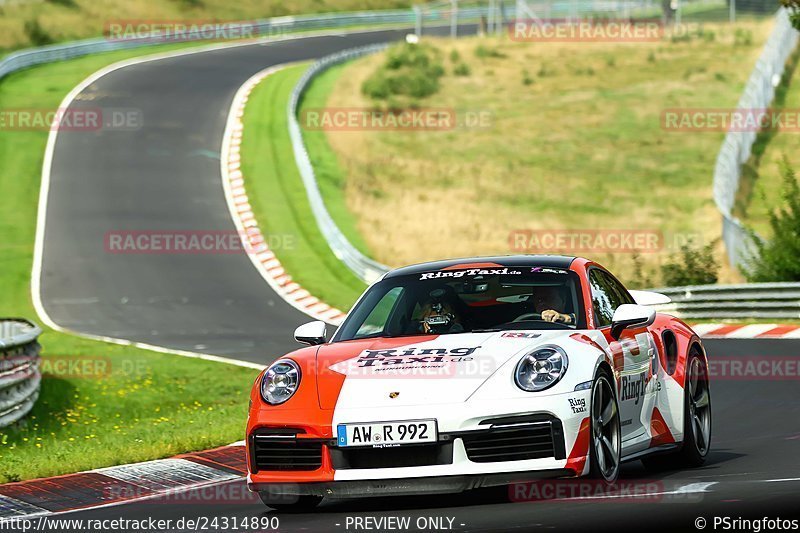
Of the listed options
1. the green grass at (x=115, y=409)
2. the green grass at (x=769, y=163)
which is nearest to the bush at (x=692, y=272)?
the green grass at (x=769, y=163)

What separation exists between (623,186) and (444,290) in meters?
34.5

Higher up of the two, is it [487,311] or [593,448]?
[487,311]

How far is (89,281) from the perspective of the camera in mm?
29391

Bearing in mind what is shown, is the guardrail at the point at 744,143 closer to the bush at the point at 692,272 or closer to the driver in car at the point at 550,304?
the bush at the point at 692,272

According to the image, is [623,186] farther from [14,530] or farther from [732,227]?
[14,530]

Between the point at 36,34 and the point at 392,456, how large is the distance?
5197 centimetres

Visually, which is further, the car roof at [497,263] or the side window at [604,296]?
the car roof at [497,263]

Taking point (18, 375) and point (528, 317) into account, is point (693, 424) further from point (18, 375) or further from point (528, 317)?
point (18, 375)

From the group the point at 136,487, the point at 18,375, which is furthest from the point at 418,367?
the point at 18,375

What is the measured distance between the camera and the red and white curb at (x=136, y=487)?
8.88 meters

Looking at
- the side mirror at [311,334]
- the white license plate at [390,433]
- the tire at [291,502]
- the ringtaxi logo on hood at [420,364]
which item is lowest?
the tire at [291,502]

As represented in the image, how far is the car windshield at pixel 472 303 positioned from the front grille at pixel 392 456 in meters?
1.23

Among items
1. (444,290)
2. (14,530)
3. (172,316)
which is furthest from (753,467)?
(172,316)

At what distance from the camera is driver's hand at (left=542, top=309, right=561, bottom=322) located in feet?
27.7
